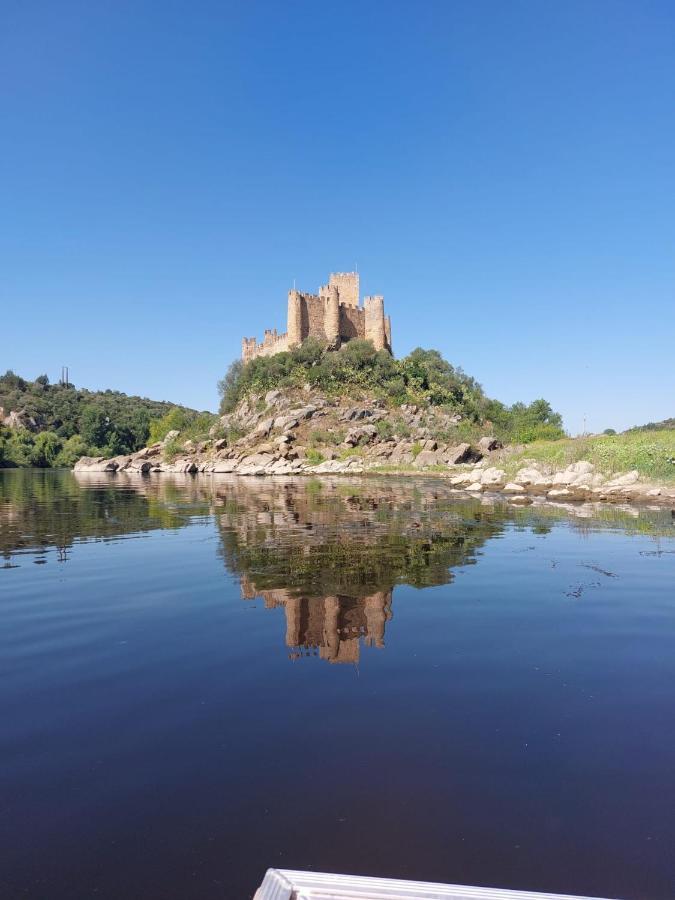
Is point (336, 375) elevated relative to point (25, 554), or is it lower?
elevated

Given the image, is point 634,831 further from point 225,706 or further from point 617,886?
point 225,706

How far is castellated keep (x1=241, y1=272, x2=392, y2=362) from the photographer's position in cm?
8262

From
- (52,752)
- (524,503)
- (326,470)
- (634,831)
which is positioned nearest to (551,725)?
(634,831)

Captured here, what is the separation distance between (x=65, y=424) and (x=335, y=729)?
12328cm

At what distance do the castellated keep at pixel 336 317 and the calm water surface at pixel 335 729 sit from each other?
73592 millimetres

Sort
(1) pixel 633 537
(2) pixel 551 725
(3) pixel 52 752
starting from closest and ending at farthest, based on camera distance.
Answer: (3) pixel 52 752 → (2) pixel 551 725 → (1) pixel 633 537

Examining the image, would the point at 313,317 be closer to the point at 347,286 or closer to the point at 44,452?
the point at 347,286

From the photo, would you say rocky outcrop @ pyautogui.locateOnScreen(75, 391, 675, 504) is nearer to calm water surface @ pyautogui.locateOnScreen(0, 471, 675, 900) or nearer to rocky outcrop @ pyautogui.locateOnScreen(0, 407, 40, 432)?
calm water surface @ pyautogui.locateOnScreen(0, 471, 675, 900)

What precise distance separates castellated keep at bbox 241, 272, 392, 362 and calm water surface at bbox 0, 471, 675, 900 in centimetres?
7359

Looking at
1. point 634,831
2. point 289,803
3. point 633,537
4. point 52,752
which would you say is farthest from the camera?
point 633,537

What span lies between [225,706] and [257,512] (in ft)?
61.0

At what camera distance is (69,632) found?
7.93 meters

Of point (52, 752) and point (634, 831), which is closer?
point (634, 831)

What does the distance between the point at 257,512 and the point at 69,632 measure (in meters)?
16.0
